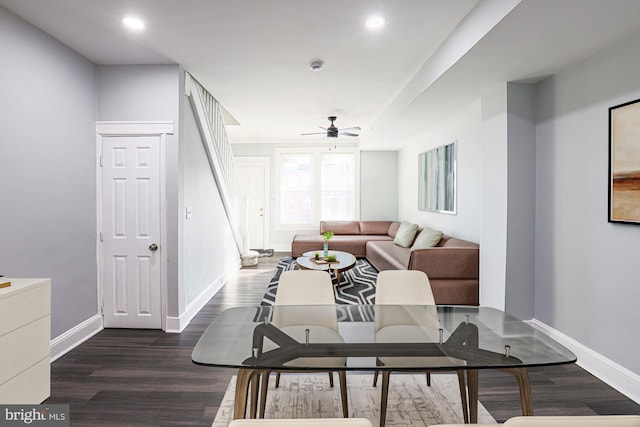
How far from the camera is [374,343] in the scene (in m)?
1.63

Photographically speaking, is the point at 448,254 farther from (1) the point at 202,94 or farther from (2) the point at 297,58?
(1) the point at 202,94

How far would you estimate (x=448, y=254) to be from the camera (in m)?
3.67

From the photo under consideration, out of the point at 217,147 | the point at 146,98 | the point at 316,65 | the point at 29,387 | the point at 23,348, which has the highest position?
the point at 316,65

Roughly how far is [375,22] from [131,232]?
9.52ft

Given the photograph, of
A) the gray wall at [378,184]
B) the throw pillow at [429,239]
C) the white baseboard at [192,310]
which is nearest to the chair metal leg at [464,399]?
the white baseboard at [192,310]

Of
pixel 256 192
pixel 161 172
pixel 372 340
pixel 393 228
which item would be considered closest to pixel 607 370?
pixel 372 340

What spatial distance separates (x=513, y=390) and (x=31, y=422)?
113 inches

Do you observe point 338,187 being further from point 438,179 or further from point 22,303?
point 22,303

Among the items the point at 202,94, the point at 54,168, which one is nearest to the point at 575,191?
the point at 202,94

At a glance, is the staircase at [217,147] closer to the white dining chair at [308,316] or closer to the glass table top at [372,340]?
the white dining chair at [308,316]

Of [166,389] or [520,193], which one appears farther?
[520,193]

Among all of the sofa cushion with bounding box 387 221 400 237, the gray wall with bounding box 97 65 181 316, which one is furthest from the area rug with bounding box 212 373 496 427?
the sofa cushion with bounding box 387 221 400 237

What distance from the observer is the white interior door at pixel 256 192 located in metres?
8.00

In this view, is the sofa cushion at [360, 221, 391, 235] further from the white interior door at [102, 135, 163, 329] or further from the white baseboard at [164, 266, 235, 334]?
the white interior door at [102, 135, 163, 329]
